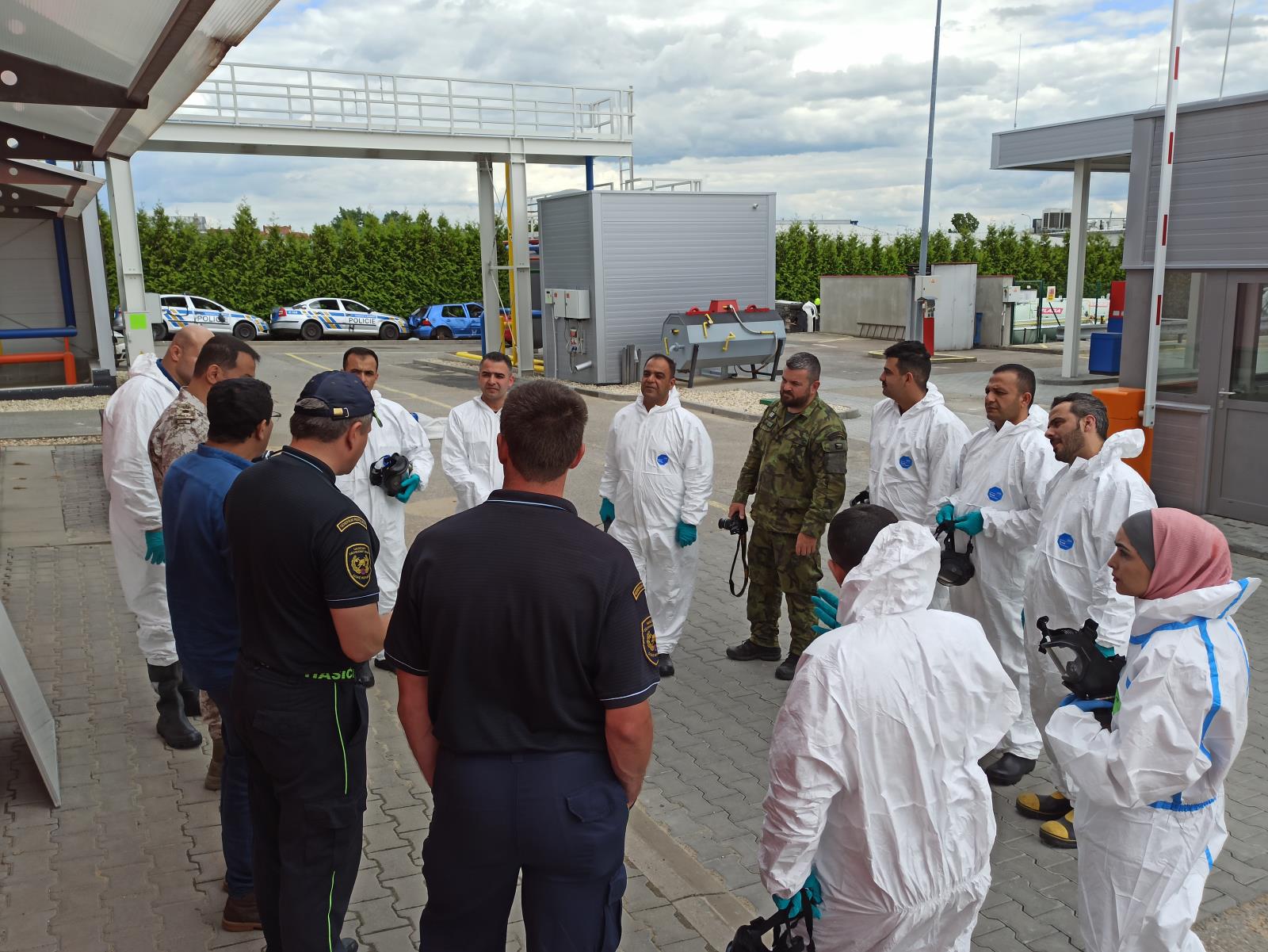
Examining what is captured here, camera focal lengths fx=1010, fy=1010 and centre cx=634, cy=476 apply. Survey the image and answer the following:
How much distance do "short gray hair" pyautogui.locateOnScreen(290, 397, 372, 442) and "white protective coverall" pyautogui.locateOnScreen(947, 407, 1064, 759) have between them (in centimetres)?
337

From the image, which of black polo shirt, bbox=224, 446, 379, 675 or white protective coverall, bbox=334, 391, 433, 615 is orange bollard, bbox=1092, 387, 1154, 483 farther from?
black polo shirt, bbox=224, 446, 379, 675

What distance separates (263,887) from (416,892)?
875mm

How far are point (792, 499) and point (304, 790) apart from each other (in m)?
3.73

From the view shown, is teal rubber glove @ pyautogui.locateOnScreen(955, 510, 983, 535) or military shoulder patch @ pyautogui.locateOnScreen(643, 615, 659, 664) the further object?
teal rubber glove @ pyautogui.locateOnScreen(955, 510, 983, 535)

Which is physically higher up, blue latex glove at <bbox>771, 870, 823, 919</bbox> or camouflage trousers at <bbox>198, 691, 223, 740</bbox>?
blue latex glove at <bbox>771, 870, 823, 919</bbox>

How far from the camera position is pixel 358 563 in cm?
299

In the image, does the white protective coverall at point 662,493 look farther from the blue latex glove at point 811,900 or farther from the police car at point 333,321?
the police car at point 333,321

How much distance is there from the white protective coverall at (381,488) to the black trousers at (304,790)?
288 centimetres

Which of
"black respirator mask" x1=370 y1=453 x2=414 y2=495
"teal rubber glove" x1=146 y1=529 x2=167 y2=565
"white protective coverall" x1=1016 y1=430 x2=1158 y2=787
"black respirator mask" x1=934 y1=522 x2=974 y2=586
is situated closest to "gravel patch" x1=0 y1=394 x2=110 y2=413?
"black respirator mask" x1=370 y1=453 x2=414 y2=495

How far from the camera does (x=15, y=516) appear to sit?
35.3 ft

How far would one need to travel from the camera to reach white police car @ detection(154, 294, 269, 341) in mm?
31656

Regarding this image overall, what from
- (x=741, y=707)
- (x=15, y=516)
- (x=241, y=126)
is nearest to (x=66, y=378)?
(x=241, y=126)

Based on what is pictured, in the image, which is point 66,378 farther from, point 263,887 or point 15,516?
point 263,887

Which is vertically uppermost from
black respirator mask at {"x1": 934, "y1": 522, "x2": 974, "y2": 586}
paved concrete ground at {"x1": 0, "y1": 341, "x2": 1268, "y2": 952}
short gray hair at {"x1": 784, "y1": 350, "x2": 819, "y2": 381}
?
short gray hair at {"x1": 784, "y1": 350, "x2": 819, "y2": 381}
